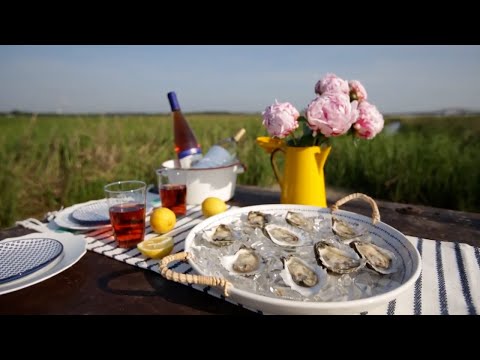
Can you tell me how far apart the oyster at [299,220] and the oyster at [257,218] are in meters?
0.07

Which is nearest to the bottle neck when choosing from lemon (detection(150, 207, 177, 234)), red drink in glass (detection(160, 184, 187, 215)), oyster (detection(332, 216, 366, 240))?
red drink in glass (detection(160, 184, 187, 215))

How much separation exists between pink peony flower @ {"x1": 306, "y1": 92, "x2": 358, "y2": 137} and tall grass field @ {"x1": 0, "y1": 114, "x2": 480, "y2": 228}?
2010mm

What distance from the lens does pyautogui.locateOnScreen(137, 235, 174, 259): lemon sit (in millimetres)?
928

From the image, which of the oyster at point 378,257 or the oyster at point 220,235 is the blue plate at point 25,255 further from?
the oyster at point 378,257

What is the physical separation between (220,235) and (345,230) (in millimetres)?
403

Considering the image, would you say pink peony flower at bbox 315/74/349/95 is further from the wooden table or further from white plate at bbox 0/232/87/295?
white plate at bbox 0/232/87/295

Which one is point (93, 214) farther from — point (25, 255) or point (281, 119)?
point (281, 119)

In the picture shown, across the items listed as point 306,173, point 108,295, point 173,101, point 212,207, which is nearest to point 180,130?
point 173,101
